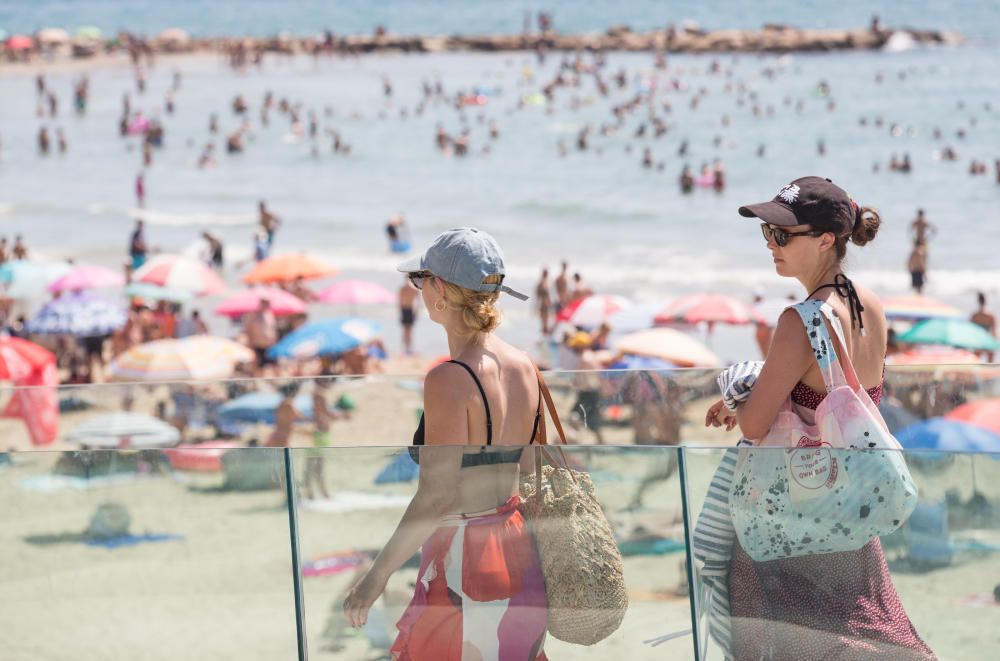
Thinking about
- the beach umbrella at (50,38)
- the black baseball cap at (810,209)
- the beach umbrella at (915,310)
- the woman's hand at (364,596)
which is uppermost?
the beach umbrella at (50,38)

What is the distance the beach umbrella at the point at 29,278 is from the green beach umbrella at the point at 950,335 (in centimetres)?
1350

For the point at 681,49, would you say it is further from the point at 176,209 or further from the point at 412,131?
the point at 176,209

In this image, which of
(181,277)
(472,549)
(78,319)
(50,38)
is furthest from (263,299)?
(50,38)

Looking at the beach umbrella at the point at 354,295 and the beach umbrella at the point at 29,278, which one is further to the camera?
the beach umbrella at the point at 29,278

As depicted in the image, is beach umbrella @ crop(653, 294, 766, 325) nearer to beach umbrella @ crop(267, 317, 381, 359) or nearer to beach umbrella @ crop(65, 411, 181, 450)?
beach umbrella @ crop(267, 317, 381, 359)

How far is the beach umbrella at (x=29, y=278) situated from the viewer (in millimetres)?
21750

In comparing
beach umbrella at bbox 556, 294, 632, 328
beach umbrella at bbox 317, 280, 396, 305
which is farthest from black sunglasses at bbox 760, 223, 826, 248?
beach umbrella at bbox 317, 280, 396, 305

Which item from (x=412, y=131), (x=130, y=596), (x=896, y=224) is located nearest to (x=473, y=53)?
(x=412, y=131)

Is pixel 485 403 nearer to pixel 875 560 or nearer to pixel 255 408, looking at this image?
pixel 875 560

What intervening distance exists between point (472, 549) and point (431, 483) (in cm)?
17

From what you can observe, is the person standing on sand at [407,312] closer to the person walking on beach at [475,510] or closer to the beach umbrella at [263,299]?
the beach umbrella at [263,299]

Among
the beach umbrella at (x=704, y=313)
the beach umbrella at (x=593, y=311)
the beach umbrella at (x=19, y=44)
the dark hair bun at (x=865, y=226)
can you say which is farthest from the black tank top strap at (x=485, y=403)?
→ the beach umbrella at (x=19, y=44)

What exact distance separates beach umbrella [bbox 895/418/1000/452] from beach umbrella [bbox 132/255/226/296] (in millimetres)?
16768

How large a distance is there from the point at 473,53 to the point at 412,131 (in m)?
32.5
